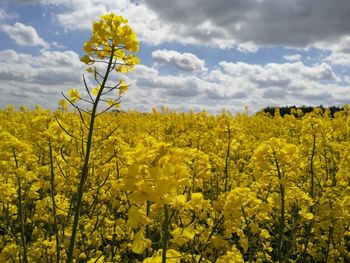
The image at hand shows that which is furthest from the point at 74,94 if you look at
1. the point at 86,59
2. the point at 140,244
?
the point at 140,244

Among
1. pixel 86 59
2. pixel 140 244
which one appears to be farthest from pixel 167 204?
pixel 86 59

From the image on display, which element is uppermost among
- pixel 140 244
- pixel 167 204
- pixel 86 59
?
pixel 86 59

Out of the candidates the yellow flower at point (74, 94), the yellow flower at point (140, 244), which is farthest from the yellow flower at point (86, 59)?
the yellow flower at point (140, 244)

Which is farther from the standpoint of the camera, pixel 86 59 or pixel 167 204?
pixel 86 59

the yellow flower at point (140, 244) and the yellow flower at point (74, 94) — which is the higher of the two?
the yellow flower at point (74, 94)

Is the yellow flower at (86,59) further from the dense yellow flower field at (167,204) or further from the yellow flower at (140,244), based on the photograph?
the yellow flower at (140,244)

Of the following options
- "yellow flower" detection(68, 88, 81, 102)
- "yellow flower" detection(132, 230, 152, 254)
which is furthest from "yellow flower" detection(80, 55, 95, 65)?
"yellow flower" detection(132, 230, 152, 254)

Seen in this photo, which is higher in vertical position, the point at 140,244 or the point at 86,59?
the point at 86,59

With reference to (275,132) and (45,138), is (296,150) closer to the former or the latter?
(45,138)

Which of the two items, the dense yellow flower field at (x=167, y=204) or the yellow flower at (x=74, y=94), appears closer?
the dense yellow flower field at (x=167, y=204)

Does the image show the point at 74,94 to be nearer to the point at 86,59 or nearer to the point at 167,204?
the point at 86,59

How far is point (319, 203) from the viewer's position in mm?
3893

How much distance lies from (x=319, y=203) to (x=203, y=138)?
5616 mm

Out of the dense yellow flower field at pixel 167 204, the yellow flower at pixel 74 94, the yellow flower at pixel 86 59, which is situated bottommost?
the dense yellow flower field at pixel 167 204
